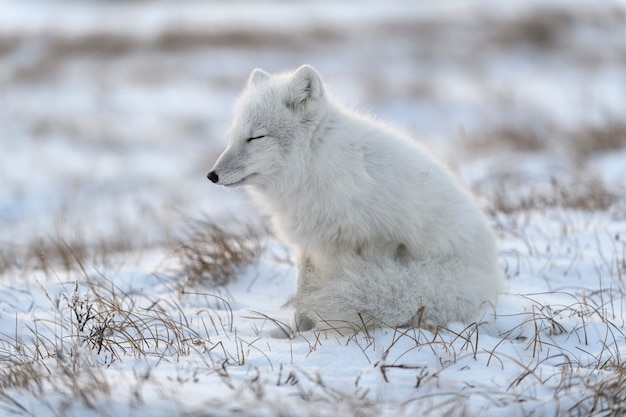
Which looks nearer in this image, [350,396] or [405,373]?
[350,396]

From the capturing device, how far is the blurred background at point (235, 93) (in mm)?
8320

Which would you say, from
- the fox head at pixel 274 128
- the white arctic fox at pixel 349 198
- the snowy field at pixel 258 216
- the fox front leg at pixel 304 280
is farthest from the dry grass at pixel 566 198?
the fox head at pixel 274 128

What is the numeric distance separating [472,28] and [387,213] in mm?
19246

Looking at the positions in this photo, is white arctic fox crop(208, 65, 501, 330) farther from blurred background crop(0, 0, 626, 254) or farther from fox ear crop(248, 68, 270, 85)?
blurred background crop(0, 0, 626, 254)

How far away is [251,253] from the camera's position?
15.0ft

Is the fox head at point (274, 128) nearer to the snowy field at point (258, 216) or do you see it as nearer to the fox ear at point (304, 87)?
the fox ear at point (304, 87)

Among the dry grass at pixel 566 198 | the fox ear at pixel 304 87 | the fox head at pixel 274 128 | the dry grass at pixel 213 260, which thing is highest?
the fox ear at pixel 304 87

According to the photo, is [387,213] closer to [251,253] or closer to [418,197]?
[418,197]

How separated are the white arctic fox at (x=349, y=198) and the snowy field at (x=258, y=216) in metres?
0.28

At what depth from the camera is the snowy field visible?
7.67ft

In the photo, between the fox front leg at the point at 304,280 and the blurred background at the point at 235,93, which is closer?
the fox front leg at the point at 304,280

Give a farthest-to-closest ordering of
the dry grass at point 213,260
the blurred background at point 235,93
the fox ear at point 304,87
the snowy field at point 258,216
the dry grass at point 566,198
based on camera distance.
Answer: the blurred background at point 235,93, the dry grass at point 566,198, the dry grass at point 213,260, the fox ear at point 304,87, the snowy field at point 258,216

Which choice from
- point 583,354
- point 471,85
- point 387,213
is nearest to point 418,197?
point 387,213

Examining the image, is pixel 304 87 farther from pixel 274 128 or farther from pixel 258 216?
pixel 258 216
